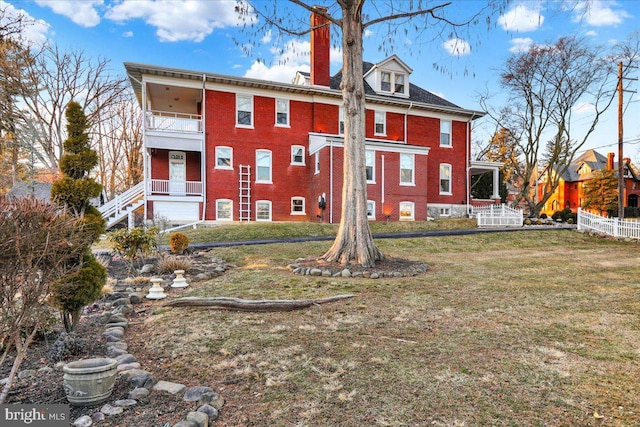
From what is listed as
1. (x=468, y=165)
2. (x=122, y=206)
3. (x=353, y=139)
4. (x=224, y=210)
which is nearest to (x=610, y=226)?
(x=468, y=165)

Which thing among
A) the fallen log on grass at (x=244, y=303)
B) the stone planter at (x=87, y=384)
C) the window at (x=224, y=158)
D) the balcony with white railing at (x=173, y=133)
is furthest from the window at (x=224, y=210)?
the stone planter at (x=87, y=384)

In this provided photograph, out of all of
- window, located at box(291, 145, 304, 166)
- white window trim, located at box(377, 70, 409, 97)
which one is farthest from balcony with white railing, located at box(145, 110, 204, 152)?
white window trim, located at box(377, 70, 409, 97)

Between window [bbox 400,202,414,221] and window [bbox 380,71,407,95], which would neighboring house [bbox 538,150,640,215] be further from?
window [bbox 400,202,414,221]

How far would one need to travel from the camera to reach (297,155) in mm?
20891

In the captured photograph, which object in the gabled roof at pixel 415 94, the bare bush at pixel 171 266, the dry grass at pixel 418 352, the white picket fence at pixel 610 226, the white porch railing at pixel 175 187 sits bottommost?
the dry grass at pixel 418 352

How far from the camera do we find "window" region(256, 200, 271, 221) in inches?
783

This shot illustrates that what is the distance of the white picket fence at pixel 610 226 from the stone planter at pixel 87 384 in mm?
18790

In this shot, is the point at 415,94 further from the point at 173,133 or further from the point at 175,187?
the point at 175,187

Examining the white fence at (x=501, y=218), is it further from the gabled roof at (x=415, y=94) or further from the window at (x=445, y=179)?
the gabled roof at (x=415, y=94)

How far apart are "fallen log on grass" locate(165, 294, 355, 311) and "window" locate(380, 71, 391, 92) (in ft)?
68.7

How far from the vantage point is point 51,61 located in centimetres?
2145

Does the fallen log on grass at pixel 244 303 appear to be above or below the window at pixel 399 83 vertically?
below

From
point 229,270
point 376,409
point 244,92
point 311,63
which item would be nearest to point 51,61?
point 244,92

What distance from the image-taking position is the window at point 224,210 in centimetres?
1914
